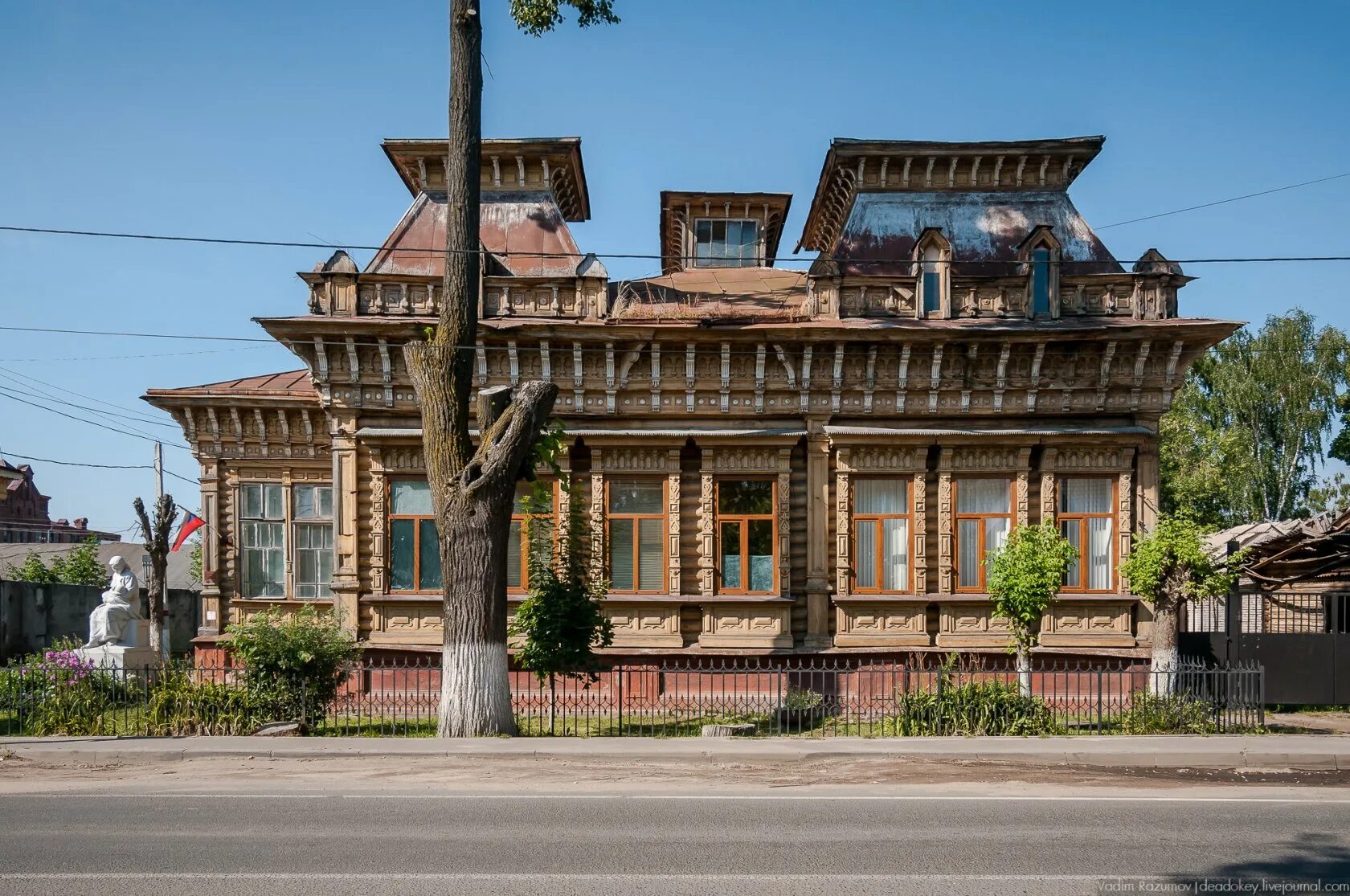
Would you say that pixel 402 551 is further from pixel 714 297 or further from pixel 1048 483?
pixel 1048 483

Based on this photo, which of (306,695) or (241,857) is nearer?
(241,857)

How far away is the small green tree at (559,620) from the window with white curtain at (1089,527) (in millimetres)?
9145

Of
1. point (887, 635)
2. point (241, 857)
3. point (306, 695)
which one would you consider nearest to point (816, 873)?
point (241, 857)

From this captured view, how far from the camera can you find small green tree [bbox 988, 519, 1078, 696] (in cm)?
1633

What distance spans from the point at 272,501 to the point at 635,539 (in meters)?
10.1

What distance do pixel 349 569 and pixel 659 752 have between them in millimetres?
8784

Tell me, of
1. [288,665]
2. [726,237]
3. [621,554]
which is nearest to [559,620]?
[288,665]

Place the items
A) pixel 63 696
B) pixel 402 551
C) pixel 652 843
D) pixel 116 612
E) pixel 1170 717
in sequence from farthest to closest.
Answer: pixel 402 551 → pixel 116 612 → pixel 63 696 → pixel 1170 717 → pixel 652 843

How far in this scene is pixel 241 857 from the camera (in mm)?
8172

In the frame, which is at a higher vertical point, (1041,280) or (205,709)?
(1041,280)

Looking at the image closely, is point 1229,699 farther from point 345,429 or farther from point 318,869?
point 345,429

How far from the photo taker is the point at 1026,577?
16297 millimetres

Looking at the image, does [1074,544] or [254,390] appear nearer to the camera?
[1074,544]

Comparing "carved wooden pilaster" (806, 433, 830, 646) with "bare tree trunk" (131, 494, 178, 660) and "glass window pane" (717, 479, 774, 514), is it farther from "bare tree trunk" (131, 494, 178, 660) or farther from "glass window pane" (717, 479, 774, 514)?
"bare tree trunk" (131, 494, 178, 660)
